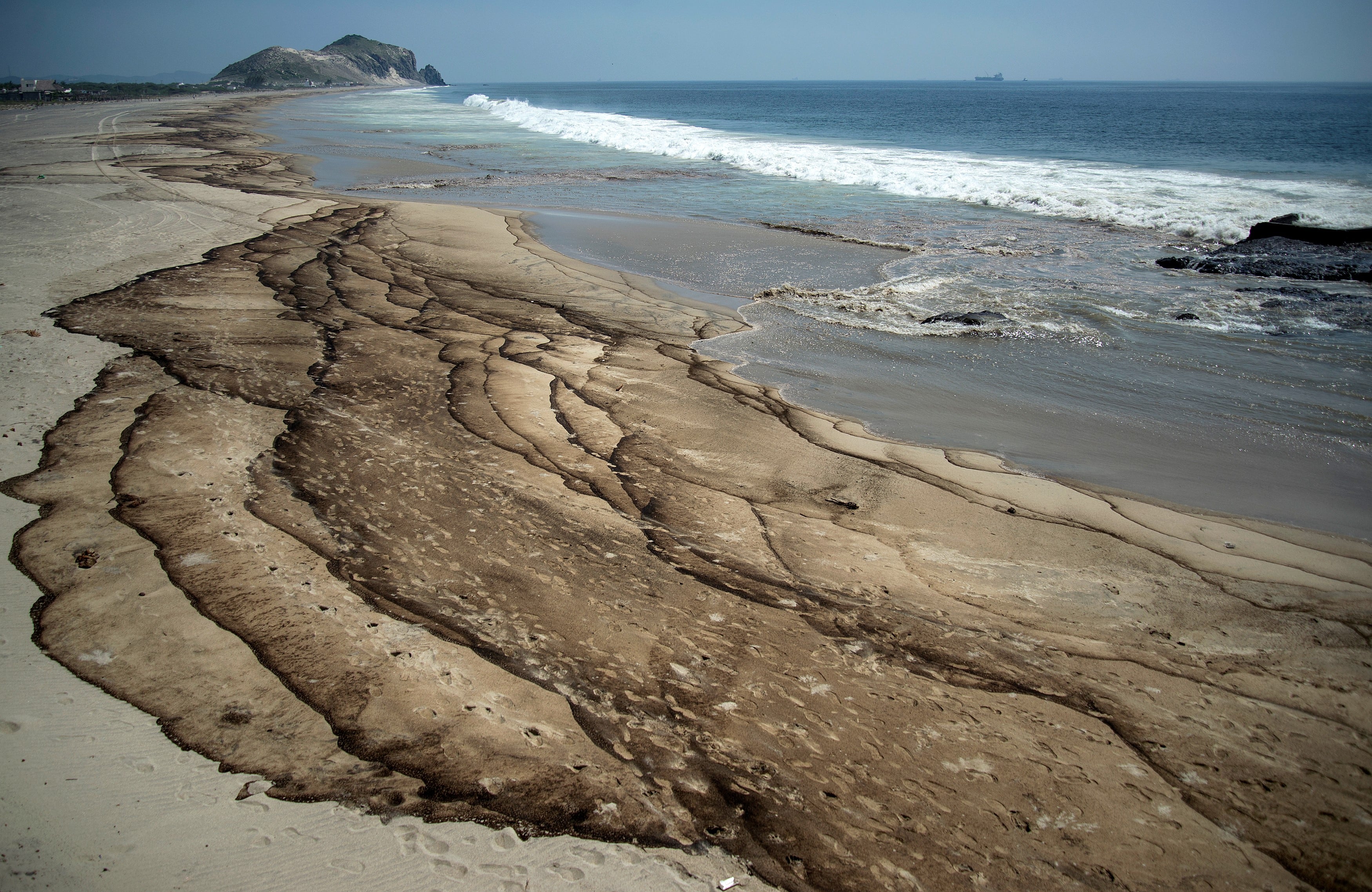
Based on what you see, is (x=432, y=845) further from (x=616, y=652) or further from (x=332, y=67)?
(x=332, y=67)

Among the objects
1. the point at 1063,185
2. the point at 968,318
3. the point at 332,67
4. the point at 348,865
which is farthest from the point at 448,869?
the point at 332,67

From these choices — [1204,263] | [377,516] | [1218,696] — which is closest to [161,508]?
[377,516]

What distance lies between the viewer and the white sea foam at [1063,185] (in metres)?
14.8

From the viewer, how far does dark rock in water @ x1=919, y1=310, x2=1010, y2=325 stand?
7.94 meters

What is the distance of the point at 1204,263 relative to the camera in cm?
1094

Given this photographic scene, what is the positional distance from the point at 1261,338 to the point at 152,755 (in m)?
9.73

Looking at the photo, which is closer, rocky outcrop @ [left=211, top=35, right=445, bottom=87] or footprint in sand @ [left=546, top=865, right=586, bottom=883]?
footprint in sand @ [left=546, top=865, right=586, bottom=883]

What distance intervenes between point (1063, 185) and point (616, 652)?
2006cm

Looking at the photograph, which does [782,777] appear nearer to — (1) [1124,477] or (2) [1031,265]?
(1) [1124,477]

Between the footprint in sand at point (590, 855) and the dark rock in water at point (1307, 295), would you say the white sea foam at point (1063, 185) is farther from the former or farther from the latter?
the footprint in sand at point (590, 855)

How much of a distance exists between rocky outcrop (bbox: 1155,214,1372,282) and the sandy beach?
872cm

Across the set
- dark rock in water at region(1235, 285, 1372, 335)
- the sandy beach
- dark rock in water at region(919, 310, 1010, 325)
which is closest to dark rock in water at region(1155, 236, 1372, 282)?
dark rock in water at region(1235, 285, 1372, 335)

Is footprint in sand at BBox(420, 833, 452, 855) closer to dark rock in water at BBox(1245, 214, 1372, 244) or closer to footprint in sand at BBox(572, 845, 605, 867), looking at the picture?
footprint in sand at BBox(572, 845, 605, 867)

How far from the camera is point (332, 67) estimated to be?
13650cm
